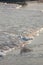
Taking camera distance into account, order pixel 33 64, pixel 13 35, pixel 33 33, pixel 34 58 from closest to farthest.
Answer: pixel 33 64
pixel 34 58
pixel 13 35
pixel 33 33

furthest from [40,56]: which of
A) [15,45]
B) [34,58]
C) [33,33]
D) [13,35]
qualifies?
[33,33]

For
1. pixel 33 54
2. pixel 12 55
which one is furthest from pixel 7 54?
pixel 33 54

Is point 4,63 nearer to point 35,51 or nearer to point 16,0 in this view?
point 35,51

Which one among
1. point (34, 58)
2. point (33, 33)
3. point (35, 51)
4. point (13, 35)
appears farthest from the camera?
point (33, 33)

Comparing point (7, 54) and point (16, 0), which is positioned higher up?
point (16, 0)

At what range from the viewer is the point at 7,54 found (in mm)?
8789

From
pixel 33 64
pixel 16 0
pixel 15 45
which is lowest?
pixel 33 64

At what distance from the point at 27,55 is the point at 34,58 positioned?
42cm

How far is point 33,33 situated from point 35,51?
3.44m

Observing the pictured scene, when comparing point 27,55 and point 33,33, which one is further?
point 33,33

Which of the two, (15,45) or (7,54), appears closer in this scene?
(7,54)

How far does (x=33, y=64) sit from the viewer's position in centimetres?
777

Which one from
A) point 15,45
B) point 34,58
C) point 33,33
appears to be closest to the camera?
point 34,58

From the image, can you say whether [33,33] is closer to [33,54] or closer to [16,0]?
[33,54]
